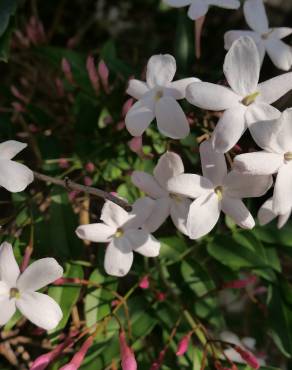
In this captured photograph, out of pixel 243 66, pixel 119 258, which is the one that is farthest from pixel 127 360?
pixel 243 66

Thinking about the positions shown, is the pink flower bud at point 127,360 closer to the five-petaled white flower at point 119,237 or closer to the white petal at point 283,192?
the five-petaled white flower at point 119,237

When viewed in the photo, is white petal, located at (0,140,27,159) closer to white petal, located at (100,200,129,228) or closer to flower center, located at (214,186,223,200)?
white petal, located at (100,200,129,228)

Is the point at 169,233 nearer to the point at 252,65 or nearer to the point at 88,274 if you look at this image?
the point at 88,274

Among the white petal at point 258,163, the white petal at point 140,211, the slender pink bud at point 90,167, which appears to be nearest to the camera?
the white petal at point 258,163

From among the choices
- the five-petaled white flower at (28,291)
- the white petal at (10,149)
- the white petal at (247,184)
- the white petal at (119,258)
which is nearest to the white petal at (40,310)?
the five-petaled white flower at (28,291)

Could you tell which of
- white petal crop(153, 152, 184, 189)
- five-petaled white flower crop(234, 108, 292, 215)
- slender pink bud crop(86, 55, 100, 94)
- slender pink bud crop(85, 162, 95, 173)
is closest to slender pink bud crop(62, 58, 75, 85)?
slender pink bud crop(86, 55, 100, 94)
